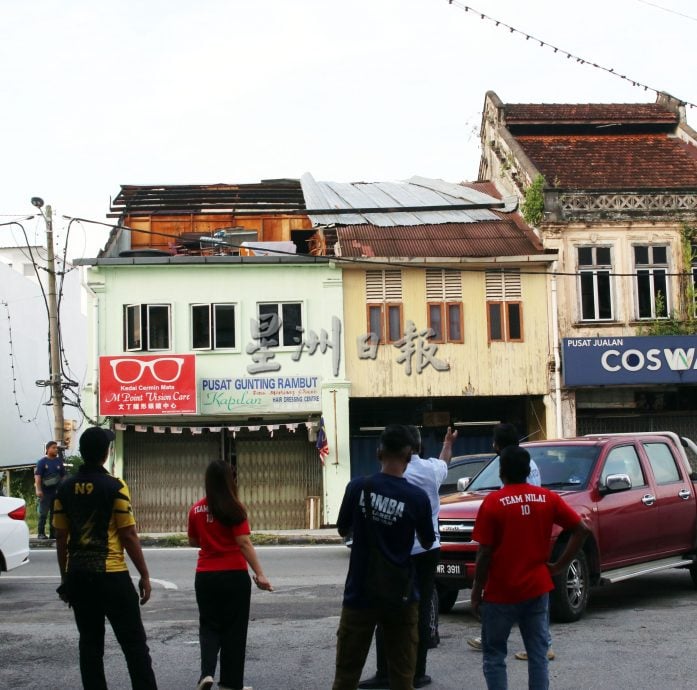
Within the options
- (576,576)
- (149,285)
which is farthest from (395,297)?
(576,576)

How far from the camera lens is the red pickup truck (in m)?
10.2

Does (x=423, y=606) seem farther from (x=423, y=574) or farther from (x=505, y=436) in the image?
(x=505, y=436)

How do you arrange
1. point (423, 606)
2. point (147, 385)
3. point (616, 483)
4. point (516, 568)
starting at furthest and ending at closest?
point (147, 385) → point (616, 483) → point (423, 606) → point (516, 568)

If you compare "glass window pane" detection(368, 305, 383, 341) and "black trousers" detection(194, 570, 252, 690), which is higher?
"glass window pane" detection(368, 305, 383, 341)

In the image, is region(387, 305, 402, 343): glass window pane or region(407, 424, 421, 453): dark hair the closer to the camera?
region(407, 424, 421, 453): dark hair

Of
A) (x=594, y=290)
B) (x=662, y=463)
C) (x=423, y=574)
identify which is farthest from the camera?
(x=594, y=290)

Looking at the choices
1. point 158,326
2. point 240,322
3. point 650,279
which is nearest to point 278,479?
point 240,322

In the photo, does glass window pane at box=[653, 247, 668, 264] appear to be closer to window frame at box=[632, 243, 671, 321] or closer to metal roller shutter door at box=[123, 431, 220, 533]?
window frame at box=[632, 243, 671, 321]

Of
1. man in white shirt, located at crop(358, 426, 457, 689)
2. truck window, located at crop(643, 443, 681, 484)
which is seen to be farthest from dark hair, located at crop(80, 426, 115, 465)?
truck window, located at crop(643, 443, 681, 484)

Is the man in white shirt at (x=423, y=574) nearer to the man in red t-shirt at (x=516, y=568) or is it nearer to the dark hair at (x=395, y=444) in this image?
the man in red t-shirt at (x=516, y=568)

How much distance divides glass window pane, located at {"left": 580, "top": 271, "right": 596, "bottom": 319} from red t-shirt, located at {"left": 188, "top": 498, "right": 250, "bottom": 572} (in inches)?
816

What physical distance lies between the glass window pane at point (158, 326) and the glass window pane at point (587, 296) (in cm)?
1013

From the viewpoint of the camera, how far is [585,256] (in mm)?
26875

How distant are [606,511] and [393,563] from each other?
543cm
